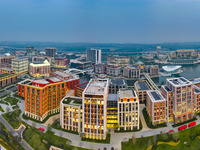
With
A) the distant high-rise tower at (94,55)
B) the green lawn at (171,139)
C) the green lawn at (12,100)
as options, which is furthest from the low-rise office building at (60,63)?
the green lawn at (171,139)

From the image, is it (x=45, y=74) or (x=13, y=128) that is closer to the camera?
(x=13, y=128)

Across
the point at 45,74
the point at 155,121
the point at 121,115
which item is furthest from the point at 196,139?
the point at 45,74

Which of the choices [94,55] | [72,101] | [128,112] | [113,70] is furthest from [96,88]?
[94,55]

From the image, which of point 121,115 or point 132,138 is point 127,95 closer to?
point 121,115

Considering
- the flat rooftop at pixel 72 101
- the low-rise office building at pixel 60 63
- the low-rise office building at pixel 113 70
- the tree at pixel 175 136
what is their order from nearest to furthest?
1. the tree at pixel 175 136
2. the flat rooftop at pixel 72 101
3. the low-rise office building at pixel 113 70
4. the low-rise office building at pixel 60 63

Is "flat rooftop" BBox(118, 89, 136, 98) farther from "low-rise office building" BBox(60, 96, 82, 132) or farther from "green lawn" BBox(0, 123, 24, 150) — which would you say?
"green lawn" BBox(0, 123, 24, 150)

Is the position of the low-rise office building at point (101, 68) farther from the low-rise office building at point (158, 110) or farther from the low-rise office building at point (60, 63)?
the low-rise office building at point (158, 110)

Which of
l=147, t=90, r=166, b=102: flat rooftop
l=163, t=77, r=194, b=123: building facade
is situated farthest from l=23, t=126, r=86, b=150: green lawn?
l=163, t=77, r=194, b=123: building facade
